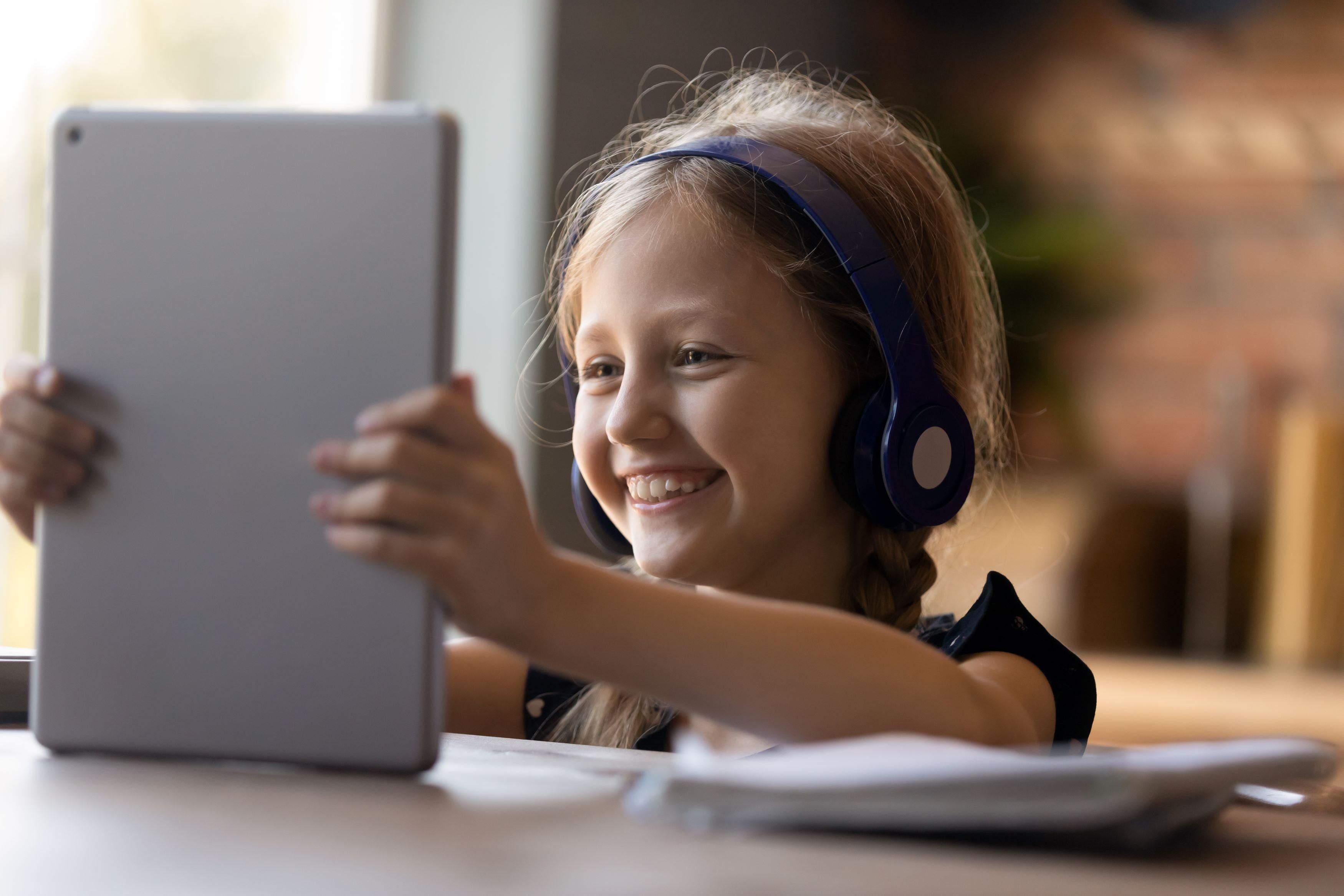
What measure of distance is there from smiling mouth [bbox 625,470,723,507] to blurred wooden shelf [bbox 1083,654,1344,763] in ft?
5.12

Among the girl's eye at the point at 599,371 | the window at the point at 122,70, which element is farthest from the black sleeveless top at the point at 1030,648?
the window at the point at 122,70

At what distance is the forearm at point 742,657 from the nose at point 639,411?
Answer: 1.10ft

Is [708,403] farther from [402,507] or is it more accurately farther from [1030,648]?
[402,507]

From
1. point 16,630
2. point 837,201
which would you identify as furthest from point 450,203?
point 16,630

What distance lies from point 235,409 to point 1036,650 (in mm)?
517

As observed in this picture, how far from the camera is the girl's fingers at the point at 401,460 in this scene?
51 centimetres

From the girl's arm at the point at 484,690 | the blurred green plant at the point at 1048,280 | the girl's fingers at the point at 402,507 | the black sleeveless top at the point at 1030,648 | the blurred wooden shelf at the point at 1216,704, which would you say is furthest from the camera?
the blurred green plant at the point at 1048,280

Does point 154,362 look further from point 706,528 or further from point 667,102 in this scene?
point 667,102

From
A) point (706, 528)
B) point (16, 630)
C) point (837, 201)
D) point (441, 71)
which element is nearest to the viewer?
point (837, 201)

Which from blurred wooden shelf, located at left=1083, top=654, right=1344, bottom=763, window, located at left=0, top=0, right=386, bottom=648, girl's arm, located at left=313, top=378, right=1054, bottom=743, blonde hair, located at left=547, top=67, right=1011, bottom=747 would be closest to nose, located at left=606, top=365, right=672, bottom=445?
blonde hair, located at left=547, top=67, right=1011, bottom=747

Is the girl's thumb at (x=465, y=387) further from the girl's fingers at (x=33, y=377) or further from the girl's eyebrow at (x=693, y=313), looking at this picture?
the girl's eyebrow at (x=693, y=313)

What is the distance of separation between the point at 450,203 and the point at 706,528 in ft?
1.51

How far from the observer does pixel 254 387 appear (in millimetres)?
550

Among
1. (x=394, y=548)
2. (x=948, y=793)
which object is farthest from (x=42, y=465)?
(x=948, y=793)
